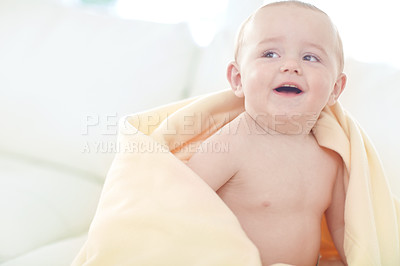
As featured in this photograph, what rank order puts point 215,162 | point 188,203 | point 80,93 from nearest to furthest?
point 188,203, point 215,162, point 80,93

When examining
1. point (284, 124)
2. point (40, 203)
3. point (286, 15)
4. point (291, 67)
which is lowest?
point (40, 203)

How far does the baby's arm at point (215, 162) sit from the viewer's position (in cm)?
84

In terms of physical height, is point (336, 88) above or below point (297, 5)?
below

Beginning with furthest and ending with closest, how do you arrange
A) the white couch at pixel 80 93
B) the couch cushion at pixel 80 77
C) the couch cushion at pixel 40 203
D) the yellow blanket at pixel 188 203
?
the couch cushion at pixel 80 77
the white couch at pixel 80 93
the couch cushion at pixel 40 203
the yellow blanket at pixel 188 203

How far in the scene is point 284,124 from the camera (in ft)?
2.91

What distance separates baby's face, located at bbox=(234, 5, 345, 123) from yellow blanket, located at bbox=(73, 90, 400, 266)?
0.12 metres

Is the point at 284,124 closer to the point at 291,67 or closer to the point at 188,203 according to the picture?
the point at 291,67

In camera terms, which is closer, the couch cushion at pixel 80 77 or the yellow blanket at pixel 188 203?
the yellow blanket at pixel 188 203

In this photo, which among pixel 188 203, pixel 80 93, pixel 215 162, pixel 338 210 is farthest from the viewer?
pixel 80 93

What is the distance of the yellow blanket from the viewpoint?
0.69 meters

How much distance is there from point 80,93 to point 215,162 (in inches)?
22.1

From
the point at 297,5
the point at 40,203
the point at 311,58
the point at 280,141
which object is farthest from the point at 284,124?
the point at 40,203

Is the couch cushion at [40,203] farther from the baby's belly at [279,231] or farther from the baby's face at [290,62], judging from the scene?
the baby's face at [290,62]

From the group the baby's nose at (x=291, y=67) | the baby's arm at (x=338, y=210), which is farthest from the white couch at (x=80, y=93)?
the baby's nose at (x=291, y=67)
